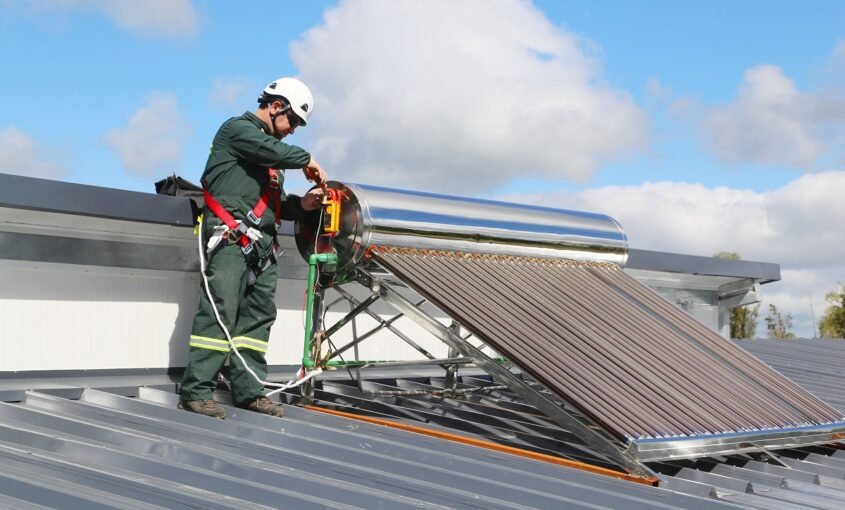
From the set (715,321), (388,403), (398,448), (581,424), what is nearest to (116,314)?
(388,403)

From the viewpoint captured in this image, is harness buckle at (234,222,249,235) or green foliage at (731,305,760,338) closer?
harness buckle at (234,222,249,235)

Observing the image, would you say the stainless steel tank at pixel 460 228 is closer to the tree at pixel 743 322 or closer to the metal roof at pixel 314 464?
the metal roof at pixel 314 464

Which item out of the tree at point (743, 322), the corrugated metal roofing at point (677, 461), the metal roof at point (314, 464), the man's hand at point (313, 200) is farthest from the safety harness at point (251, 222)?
the tree at point (743, 322)

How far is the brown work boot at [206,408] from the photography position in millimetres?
4738

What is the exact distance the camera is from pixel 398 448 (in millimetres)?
4121

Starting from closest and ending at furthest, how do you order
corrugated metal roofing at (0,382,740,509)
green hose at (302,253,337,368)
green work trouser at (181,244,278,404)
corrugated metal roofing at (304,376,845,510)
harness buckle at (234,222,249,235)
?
corrugated metal roofing at (0,382,740,509) < corrugated metal roofing at (304,376,845,510) < green work trouser at (181,244,278,404) < harness buckle at (234,222,249,235) < green hose at (302,253,337,368)

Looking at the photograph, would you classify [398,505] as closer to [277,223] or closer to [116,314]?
[277,223]

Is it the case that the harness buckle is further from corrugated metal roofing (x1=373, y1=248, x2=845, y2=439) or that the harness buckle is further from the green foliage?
the green foliage

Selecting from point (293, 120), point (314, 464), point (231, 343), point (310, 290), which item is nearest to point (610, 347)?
point (310, 290)

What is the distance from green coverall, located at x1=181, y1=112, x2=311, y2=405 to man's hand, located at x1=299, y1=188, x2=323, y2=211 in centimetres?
19

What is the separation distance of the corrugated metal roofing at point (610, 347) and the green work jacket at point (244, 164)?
2.12 feet

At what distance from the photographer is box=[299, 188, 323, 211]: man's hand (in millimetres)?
5266

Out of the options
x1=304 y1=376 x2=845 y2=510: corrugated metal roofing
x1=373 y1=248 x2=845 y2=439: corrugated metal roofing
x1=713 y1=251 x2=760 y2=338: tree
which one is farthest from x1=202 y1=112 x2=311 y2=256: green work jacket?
x1=713 y1=251 x2=760 y2=338: tree

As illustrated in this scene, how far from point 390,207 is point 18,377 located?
2248 millimetres
